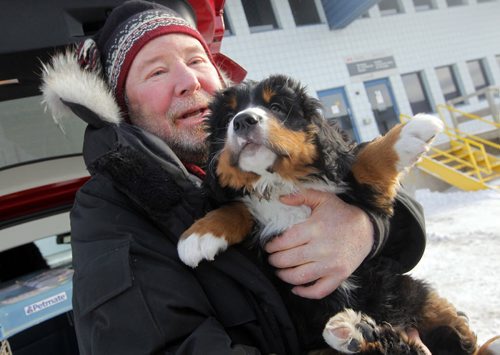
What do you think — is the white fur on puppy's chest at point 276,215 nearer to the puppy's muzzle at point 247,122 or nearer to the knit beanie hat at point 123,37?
the puppy's muzzle at point 247,122

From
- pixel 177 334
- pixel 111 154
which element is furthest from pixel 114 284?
pixel 111 154

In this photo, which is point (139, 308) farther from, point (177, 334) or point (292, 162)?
point (292, 162)

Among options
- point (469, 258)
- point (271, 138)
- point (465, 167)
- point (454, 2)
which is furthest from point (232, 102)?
point (454, 2)

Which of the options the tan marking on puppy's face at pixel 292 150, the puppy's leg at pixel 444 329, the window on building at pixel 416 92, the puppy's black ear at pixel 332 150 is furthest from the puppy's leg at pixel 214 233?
the window on building at pixel 416 92

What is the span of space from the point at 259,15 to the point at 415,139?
11.6m

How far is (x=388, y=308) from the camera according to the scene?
1.58 metres

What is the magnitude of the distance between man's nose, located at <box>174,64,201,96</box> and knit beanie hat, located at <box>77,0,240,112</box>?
249 mm

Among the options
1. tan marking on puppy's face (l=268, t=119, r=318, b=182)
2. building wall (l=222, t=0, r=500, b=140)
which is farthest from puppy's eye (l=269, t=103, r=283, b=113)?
building wall (l=222, t=0, r=500, b=140)

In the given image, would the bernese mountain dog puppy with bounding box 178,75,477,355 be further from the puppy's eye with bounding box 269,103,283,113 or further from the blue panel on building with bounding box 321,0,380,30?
the blue panel on building with bounding box 321,0,380,30

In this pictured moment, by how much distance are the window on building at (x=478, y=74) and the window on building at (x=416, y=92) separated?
105 inches

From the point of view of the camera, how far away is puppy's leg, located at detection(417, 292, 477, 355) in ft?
5.15

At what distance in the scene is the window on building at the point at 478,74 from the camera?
50.2 feet

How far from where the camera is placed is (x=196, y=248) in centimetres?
135

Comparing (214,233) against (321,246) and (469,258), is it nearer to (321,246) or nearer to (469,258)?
(321,246)
